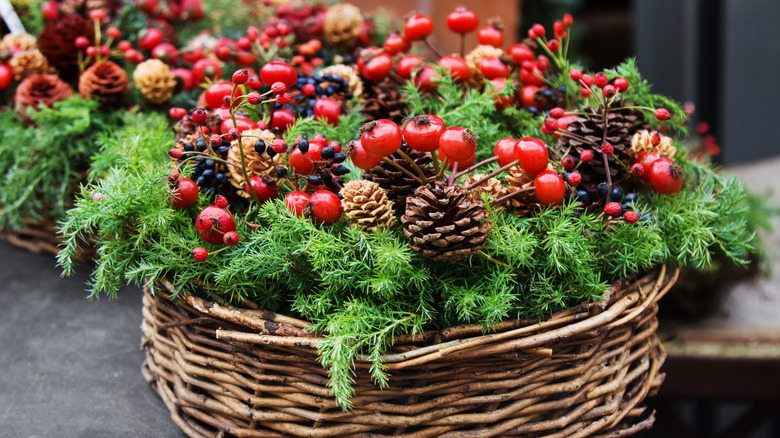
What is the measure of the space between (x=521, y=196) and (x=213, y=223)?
0.40m

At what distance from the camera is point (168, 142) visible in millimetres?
1025

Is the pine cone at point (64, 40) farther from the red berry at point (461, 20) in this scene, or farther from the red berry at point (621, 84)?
the red berry at point (621, 84)

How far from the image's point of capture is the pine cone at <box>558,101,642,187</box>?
94 centimetres

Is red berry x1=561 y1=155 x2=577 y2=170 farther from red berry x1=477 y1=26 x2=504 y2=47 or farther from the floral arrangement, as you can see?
red berry x1=477 y1=26 x2=504 y2=47

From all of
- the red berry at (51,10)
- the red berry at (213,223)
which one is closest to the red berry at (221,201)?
the red berry at (213,223)

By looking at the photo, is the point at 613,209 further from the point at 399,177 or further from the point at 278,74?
the point at 278,74

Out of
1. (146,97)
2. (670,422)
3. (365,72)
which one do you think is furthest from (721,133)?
(146,97)

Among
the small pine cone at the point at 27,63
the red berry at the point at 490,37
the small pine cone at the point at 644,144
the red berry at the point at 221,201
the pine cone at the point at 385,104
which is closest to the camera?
the red berry at the point at 221,201

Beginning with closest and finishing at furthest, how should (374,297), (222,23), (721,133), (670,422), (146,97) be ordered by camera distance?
(374,297)
(146,97)
(222,23)
(670,422)
(721,133)

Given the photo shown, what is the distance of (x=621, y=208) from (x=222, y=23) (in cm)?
118

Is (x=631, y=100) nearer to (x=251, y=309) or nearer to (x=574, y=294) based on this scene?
(x=574, y=294)

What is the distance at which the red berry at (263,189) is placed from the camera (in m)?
0.90

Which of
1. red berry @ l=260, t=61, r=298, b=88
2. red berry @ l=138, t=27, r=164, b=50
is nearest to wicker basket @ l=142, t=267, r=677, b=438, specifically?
red berry @ l=260, t=61, r=298, b=88

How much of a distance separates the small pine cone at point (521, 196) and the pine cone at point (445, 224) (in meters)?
0.14
